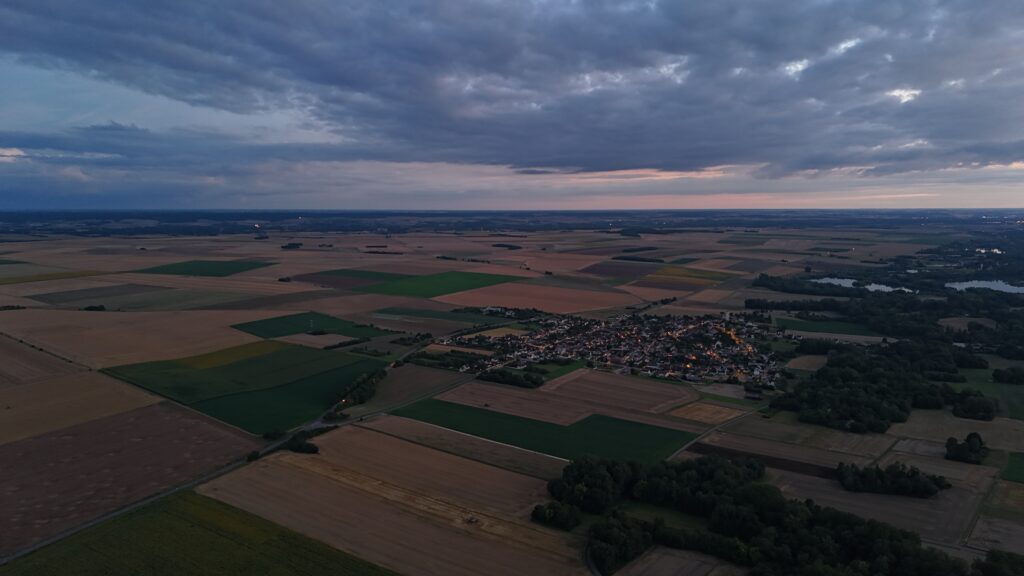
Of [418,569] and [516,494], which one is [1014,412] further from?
[418,569]

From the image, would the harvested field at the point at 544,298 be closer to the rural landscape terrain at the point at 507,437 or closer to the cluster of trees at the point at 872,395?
the rural landscape terrain at the point at 507,437

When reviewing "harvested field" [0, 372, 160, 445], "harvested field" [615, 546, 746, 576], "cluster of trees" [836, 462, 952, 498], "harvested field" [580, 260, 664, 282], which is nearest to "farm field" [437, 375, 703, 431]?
"cluster of trees" [836, 462, 952, 498]

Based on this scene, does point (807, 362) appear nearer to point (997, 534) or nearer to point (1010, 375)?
point (1010, 375)

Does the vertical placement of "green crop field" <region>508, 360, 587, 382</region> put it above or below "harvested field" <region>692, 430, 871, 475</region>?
above

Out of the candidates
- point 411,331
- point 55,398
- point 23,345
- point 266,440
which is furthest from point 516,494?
point 23,345

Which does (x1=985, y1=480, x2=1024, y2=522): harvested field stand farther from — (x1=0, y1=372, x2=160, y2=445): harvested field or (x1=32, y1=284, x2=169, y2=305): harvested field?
(x1=32, y1=284, x2=169, y2=305): harvested field

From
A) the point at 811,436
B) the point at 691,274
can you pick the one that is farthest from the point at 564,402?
the point at 691,274
